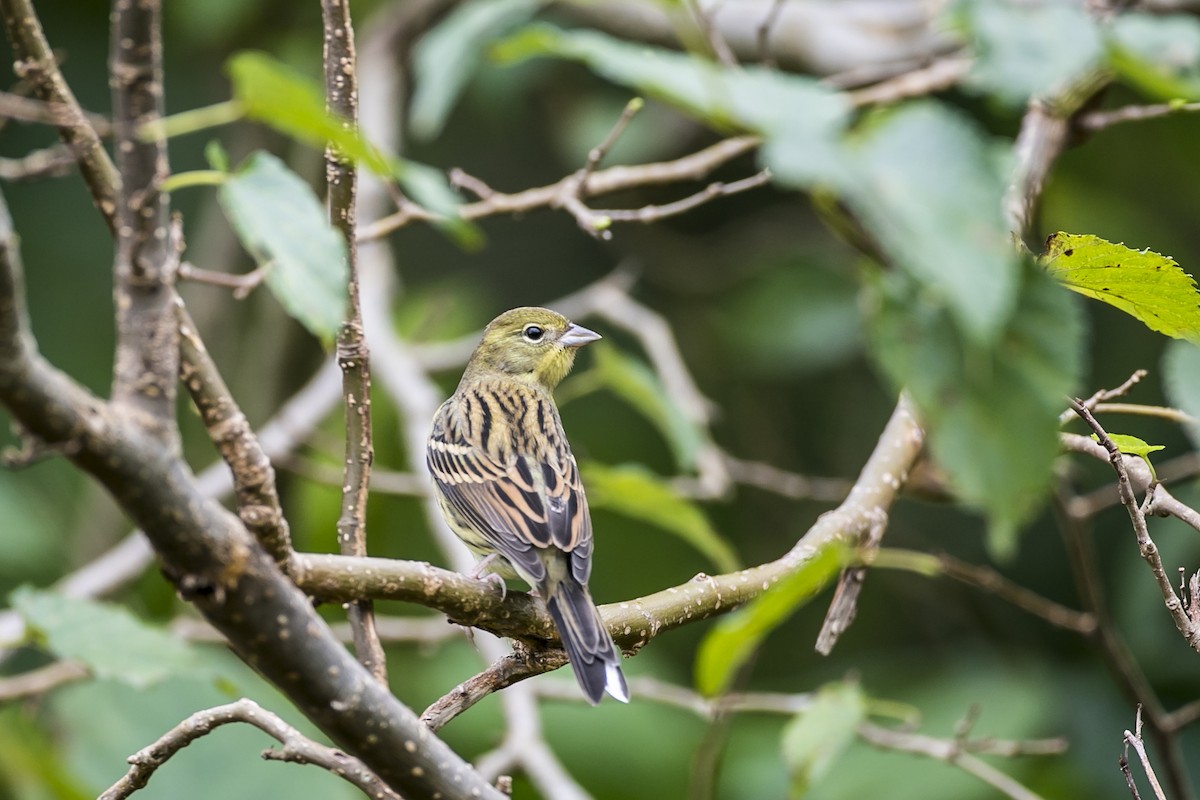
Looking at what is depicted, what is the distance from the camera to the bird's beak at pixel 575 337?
13.9 feet

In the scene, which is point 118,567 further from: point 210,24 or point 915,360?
point 915,360

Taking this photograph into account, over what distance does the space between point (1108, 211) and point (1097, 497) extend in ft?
8.12

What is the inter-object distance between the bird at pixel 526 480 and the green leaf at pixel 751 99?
1.11 m

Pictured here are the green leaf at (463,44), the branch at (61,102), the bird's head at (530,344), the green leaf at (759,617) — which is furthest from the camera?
the bird's head at (530,344)

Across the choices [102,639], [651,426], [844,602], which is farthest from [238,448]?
[651,426]

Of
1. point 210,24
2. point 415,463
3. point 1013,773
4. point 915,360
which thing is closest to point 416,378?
point 415,463

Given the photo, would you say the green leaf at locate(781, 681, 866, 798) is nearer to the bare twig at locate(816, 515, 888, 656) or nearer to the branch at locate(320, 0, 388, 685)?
the bare twig at locate(816, 515, 888, 656)

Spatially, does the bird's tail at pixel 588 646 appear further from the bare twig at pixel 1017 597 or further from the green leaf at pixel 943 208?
the green leaf at pixel 943 208

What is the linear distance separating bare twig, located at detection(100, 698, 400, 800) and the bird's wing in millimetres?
910

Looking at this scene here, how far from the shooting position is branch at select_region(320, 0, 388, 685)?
2.13 metres

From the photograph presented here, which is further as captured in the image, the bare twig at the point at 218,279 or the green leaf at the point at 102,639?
the green leaf at the point at 102,639

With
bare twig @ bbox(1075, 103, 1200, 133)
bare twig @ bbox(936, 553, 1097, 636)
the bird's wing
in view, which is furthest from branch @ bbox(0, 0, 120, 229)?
bare twig @ bbox(1075, 103, 1200, 133)

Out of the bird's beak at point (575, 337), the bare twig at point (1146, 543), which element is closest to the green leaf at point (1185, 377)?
the bare twig at point (1146, 543)

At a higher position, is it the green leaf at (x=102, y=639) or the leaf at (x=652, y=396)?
the leaf at (x=652, y=396)
